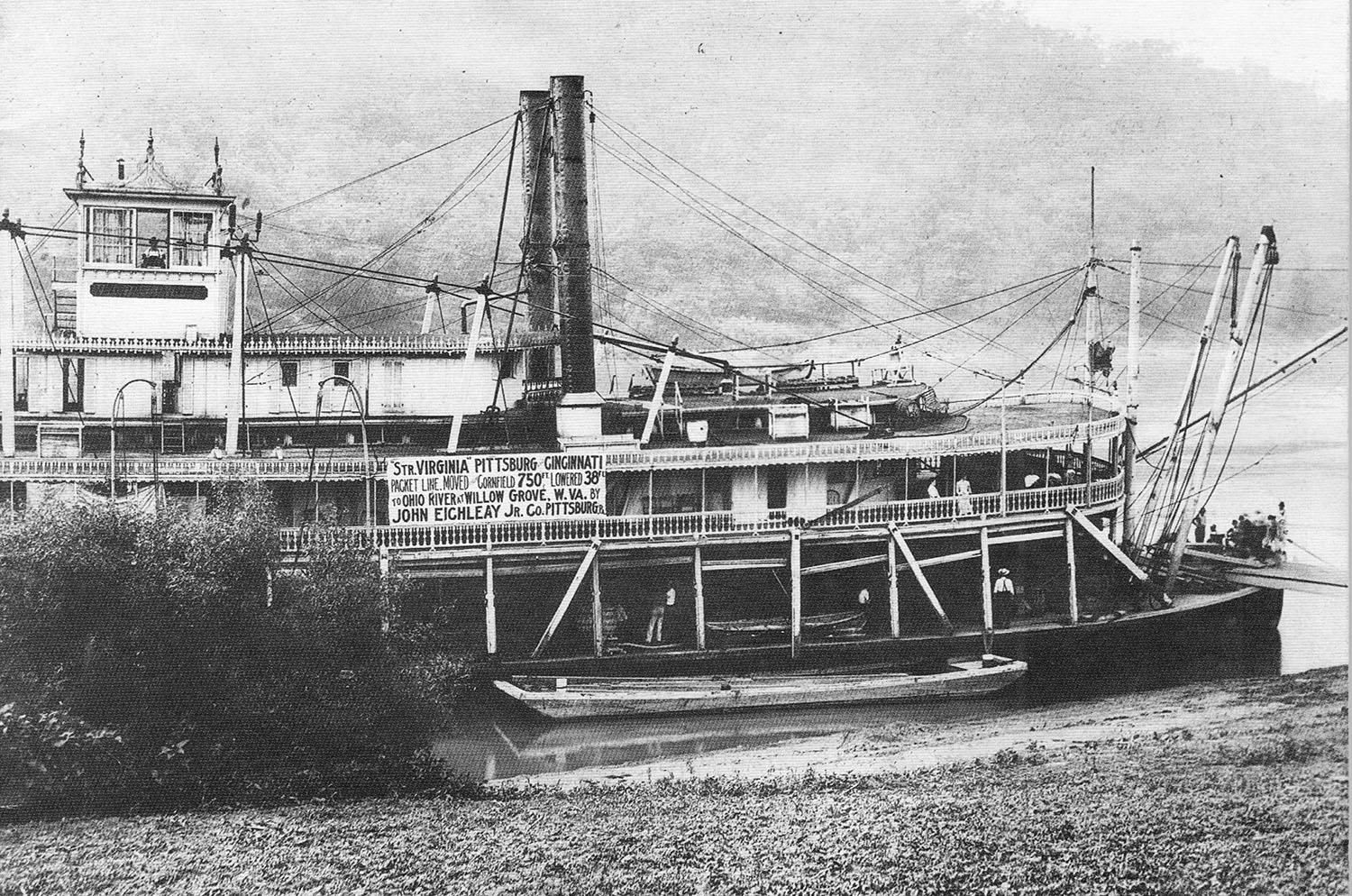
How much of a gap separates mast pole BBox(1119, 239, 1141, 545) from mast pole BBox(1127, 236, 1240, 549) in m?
0.23

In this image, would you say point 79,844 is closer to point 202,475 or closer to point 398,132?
point 202,475

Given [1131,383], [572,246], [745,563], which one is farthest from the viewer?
[572,246]

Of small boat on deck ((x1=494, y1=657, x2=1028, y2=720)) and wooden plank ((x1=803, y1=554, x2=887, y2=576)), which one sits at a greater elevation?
wooden plank ((x1=803, y1=554, x2=887, y2=576))

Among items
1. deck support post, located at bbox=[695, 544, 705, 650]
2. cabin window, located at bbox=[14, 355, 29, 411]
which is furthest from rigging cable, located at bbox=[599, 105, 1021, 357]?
cabin window, located at bbox=[14, 355, 29, 411]

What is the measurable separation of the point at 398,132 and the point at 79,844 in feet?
32.9

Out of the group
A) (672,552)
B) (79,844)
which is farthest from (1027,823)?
(79,844)

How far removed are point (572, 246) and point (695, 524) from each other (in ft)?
18.3

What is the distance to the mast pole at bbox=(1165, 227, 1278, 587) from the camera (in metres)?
15.6

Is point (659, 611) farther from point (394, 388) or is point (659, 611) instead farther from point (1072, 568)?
point (1072, 568)

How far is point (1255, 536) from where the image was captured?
18516 mm

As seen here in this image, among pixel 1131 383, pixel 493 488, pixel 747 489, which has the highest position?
pixel 1131 383

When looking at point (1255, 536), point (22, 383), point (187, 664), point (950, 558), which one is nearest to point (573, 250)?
point (950, 558)

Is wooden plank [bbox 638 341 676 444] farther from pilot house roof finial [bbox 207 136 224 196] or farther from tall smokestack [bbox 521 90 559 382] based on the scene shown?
pilot house roof finial [bbox 207 136 224 196]

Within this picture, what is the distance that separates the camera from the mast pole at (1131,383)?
1692cm
